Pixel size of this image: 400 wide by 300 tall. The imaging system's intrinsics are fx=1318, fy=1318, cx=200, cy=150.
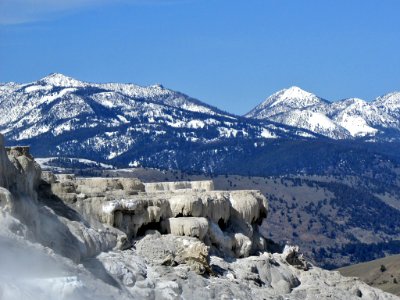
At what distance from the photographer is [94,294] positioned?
40625 millimetres

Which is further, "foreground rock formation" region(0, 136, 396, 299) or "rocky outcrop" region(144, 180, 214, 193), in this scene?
"rocky outcrop" region(144, 180, 214, 193)

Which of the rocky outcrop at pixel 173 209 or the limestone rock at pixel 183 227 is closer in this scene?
the rocky outcrop at pixel 173 209

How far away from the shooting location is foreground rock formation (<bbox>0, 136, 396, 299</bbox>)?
39.4 m

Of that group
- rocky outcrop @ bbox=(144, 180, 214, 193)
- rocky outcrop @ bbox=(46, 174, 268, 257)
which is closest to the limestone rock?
rocky outcrop @ bbox=(46, 174, 268, 257)

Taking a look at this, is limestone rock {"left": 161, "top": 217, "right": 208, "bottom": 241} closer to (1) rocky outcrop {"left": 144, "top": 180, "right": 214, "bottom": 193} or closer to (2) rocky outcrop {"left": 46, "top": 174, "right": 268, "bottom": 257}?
(2) rocky outcrop {"left": 46, "top": 174, "right": 268, "bottom": 257}

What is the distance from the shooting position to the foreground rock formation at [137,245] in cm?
3938

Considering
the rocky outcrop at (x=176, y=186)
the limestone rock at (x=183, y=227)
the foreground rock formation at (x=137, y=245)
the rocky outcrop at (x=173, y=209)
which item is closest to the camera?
the foreground rock formation at (x=137, y=245)

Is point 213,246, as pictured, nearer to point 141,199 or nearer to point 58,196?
point 141,199

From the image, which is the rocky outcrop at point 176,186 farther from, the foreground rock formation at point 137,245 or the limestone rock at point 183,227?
the limestone rock at point 183,227

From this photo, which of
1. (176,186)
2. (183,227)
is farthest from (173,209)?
(176,186)

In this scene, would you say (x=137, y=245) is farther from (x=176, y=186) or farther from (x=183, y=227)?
(x=176, y=186)

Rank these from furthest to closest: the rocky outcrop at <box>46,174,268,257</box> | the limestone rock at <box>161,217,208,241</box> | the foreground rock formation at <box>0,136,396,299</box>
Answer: the limestone rock at <box>161,217,208,241</box>, the rocky outcrop at <box>46,174,268,257</box>, the foreground rock formation at <box>0,136,396,299</box>

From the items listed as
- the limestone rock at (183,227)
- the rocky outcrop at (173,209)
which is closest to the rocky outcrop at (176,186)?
the rocky outcrop at (173,209)

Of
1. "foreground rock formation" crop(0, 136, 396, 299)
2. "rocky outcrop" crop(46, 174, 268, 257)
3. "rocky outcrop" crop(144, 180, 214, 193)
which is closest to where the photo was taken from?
"foreground rock formation" crop(0, 136, 396, 299)
